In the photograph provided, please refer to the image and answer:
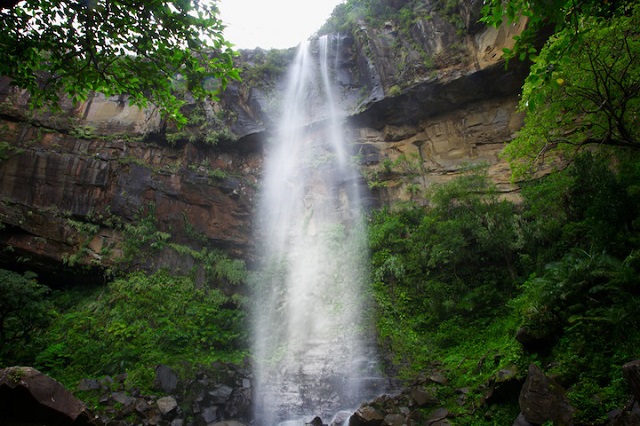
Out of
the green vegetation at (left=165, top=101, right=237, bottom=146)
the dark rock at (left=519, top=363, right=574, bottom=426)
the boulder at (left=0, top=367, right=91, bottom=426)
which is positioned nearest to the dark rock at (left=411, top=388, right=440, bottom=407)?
the dark rock at (left=519, top=363, right=574, bottom=426)

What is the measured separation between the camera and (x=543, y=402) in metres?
4.27

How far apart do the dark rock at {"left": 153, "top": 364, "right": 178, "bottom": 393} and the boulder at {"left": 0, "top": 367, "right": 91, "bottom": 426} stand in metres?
3.97

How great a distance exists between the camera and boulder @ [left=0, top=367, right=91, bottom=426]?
4.00 m

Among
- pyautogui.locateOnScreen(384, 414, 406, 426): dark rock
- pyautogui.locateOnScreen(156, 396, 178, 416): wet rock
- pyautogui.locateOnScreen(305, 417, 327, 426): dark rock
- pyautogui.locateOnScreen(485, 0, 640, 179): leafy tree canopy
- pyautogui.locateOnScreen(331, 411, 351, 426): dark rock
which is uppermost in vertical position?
pyautogui.locateOnScreen(485, 0, 640, 179): leafy tree canopy

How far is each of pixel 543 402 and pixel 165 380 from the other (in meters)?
7.82

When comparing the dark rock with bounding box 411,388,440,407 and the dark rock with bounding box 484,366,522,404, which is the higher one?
the dark rock with bounding box 484,366,522,404

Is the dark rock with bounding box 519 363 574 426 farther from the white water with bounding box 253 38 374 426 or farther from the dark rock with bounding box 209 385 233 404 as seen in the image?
the dark rock with bounding box 209 385 233 404

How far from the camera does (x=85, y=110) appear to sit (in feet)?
50.0

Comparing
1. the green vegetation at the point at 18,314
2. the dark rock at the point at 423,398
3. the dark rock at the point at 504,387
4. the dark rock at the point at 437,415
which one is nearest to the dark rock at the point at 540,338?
the dark rock at the point at 504,387

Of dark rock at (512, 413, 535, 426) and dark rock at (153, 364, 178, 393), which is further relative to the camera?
dark rock at (153, 364, 178, 393)

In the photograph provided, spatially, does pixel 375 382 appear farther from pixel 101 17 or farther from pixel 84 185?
pixel 84 185

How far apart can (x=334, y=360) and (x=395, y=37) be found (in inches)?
586

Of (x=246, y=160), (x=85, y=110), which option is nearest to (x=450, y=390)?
(x=246, y=160)

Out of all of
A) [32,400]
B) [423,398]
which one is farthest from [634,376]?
[32,400]
